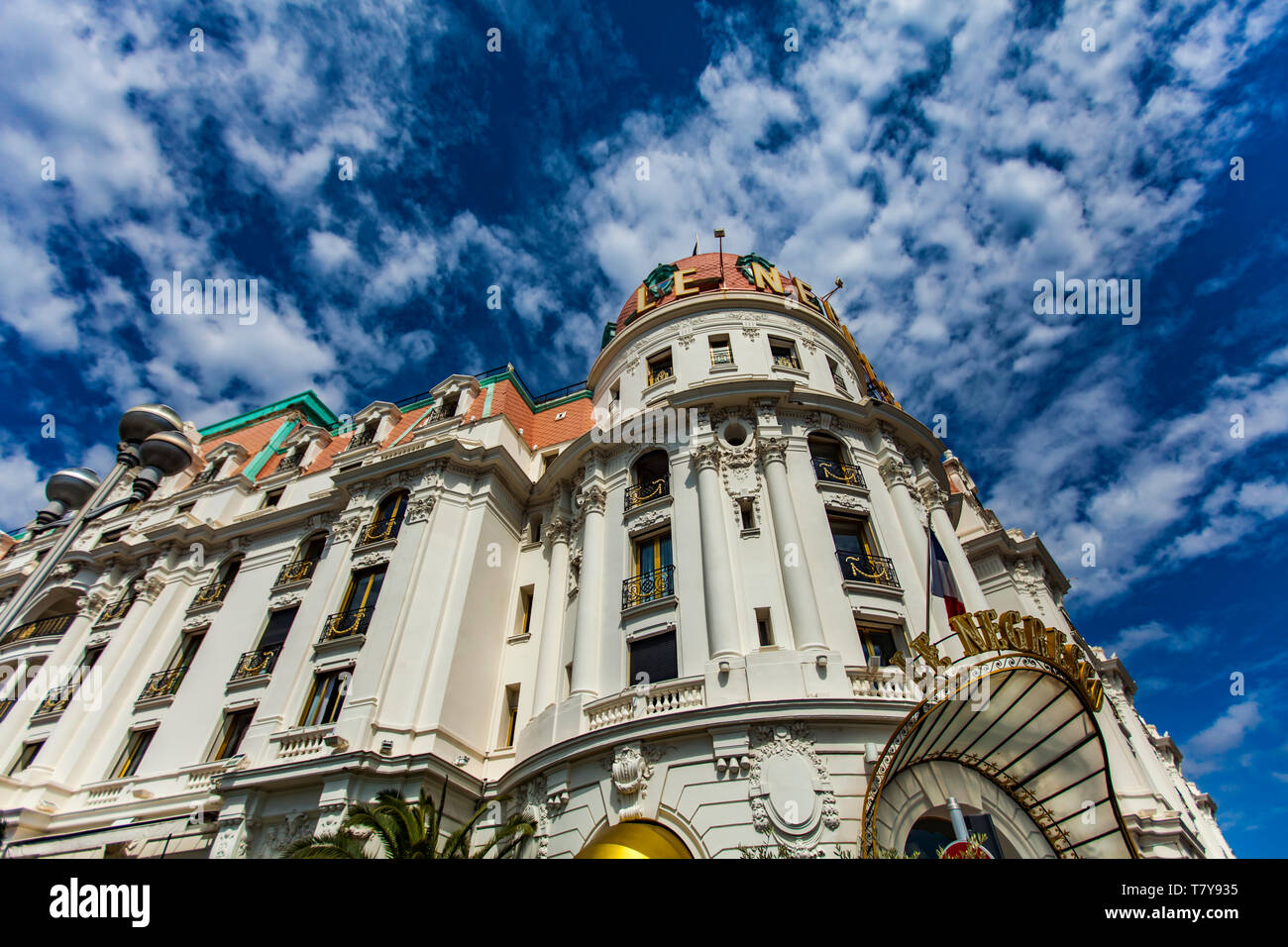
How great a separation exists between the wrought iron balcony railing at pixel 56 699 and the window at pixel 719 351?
29.9 metres

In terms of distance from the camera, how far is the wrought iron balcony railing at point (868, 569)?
19.9 m

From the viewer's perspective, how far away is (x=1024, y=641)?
1481 centimetres

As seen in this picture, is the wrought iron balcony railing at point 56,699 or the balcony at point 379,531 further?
the wrought iron balcony railing at point 56,699

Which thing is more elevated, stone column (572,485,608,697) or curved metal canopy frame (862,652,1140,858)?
stone column (572,485,608,697)

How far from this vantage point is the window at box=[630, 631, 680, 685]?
18906 mm

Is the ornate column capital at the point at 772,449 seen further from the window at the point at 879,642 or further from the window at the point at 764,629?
the window at the point at 879,642

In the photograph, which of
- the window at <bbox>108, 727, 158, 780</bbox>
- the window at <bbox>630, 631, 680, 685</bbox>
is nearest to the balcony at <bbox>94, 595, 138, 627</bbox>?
the window at <bbox>108, 727, 158, 780</bbox>

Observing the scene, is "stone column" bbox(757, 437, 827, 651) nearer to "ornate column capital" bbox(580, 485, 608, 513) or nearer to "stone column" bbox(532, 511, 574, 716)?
"ornate column capital" bbox(580, 485, 608, 513)

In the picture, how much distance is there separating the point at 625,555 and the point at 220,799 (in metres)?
14.6

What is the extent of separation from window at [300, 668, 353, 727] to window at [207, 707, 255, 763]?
3168mm

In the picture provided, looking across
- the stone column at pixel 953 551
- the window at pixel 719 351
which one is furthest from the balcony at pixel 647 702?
the window at pixel 719 351
